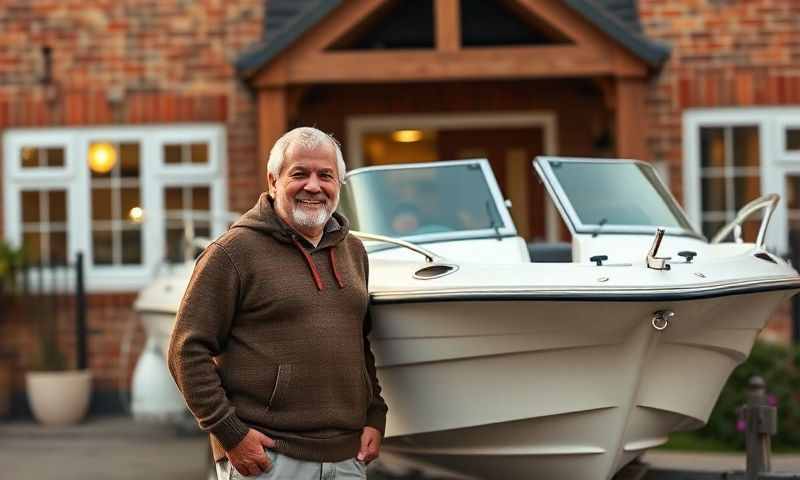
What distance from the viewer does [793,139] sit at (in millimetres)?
10750

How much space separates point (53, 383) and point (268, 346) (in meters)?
6.77

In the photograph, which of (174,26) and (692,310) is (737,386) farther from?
(174,26)

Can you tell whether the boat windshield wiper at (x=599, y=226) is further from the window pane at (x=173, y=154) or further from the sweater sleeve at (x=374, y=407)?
the window pane at (x=173, y=154)

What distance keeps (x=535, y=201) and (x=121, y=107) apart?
12.1 ft

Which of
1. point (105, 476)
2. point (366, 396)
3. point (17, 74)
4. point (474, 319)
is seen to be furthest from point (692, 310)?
point (17, 74)

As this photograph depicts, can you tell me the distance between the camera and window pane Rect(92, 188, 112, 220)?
11141 mm

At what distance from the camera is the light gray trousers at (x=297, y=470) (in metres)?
4.10

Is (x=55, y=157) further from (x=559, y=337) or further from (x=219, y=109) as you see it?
(x=559, y=337)

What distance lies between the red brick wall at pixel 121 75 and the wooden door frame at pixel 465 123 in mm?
1096

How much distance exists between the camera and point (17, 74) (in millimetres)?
11109

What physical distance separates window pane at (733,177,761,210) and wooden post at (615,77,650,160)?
1333 millimetres

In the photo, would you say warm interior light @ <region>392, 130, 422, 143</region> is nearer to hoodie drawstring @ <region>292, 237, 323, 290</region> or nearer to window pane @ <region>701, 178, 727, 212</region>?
window pane @ <region>701, 178, 727, 212</region>

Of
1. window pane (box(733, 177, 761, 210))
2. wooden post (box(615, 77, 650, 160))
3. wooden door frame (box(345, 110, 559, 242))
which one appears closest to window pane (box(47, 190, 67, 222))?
wooden door frame (box(345, 110, 559, 242))

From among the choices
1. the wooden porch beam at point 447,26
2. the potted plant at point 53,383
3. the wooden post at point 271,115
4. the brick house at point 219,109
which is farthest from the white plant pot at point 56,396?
the wooden porch beam at point 447,26
